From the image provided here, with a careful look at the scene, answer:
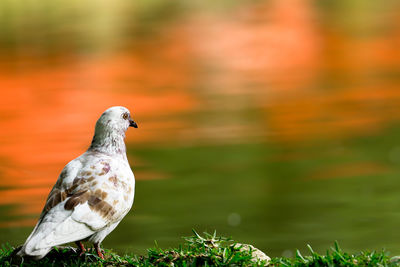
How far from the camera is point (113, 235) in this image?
7.69m

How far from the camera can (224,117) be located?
13.2m

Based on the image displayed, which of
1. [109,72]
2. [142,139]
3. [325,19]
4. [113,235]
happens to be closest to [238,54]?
[109,72]

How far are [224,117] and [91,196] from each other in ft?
28.2

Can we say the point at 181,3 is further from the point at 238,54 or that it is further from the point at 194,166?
the point at 194,166

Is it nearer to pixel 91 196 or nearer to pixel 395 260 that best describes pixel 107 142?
pixel 91 196

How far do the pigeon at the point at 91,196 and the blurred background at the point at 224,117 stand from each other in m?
2.29

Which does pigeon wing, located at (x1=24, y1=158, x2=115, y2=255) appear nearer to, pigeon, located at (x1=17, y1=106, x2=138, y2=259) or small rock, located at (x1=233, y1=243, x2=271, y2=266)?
pigeon, located at (x1=17, y1=106, x2=138, y2=259)

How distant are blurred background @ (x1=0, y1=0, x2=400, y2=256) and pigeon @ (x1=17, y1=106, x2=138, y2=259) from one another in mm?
2289

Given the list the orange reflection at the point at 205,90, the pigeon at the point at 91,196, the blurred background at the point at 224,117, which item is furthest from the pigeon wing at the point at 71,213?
the orange reflection at the point at 205,90

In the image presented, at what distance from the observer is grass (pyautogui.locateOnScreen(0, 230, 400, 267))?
4.79 m

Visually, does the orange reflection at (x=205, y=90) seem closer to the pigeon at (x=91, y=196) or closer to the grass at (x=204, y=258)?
the grass at (x=204, y=258)

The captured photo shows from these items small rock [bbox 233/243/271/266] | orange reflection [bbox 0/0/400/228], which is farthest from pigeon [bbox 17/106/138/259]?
orange reflection [bbox 0/0/400/228]

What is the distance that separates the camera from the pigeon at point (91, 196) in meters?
4.48

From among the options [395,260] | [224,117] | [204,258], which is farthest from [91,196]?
[224,117]
